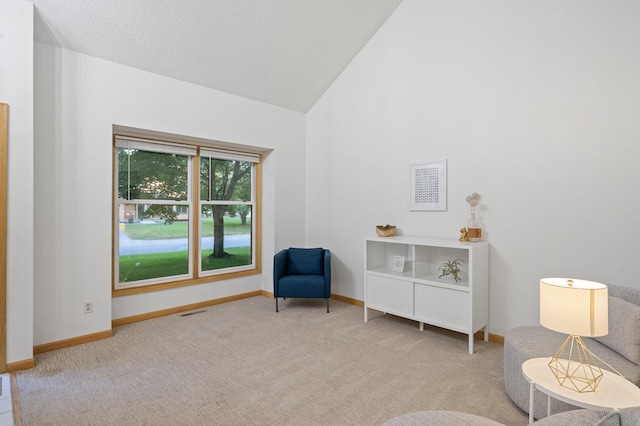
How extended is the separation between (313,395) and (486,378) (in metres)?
1.33

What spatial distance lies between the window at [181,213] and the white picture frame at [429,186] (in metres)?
2.36

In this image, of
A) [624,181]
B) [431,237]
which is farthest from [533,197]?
[431,237]

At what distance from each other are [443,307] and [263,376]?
1791mm

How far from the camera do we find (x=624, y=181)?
2723 mm

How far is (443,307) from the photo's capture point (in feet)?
10.9

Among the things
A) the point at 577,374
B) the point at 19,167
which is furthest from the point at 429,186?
the point at 19,167

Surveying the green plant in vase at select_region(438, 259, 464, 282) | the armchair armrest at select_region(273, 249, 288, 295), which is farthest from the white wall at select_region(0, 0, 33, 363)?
the green plant in vase at select_region(438, 259, 464, 282)

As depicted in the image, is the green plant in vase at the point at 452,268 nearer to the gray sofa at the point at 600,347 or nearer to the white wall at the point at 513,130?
the white wall at the point at 513,130

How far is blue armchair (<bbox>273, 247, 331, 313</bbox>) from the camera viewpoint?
4.21 metres

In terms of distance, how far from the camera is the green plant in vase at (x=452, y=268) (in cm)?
353

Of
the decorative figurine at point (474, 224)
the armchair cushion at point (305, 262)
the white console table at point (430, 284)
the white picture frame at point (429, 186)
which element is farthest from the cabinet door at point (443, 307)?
the armchair cushion at point (305, 262)

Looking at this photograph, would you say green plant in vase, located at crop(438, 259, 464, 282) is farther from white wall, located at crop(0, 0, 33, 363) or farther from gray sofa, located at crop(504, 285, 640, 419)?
white wall, located at crop(0, 0, 33, 363)

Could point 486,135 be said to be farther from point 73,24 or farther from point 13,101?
point 13,101

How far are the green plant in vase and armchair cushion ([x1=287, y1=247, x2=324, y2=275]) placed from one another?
1547mm
